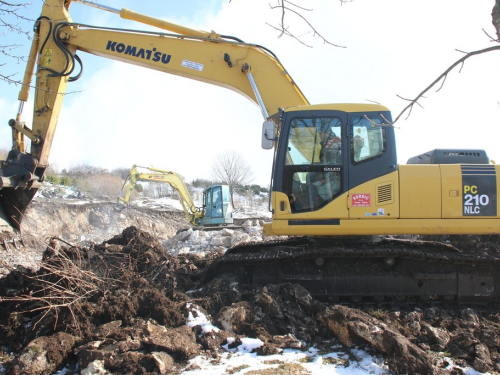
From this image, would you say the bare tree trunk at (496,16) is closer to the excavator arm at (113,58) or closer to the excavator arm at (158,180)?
the excavator arm at (113,58)

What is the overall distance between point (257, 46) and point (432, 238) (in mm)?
6547

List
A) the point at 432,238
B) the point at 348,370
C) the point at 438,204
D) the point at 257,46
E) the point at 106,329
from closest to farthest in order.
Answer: the point at 348,370 < the point at 106,329 < the point at 438,204 < the point at 257,46 < the point at 432,238

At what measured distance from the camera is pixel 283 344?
161 inches

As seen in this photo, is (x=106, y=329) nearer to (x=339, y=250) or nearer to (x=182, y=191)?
(x=339, y=250)

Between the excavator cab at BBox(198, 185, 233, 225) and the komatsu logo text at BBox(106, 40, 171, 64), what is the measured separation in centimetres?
1451

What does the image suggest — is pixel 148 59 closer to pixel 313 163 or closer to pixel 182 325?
pixel 313 163

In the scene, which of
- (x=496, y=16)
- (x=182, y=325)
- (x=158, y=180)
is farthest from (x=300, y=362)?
(x=158, y=180)

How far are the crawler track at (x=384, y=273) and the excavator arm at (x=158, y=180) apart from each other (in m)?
14.8

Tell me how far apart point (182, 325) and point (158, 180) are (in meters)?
16.5

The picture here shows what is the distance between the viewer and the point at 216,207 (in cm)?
2141

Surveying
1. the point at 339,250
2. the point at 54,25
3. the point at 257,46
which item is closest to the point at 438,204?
the point at 339,250

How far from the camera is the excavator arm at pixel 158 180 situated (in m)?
19.4

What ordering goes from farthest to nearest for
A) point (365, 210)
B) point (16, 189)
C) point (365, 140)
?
point (16, 189) → point (365, 140) → point (365, 210)

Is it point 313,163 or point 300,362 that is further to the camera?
point 313,163
